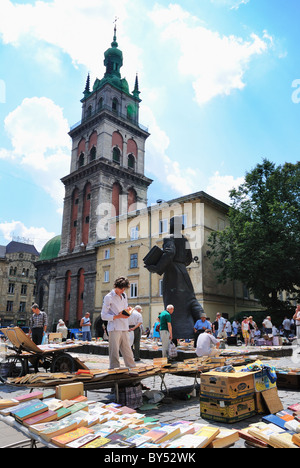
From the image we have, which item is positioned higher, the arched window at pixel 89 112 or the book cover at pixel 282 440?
the arched window at pixel 89 112

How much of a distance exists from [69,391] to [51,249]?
161ft

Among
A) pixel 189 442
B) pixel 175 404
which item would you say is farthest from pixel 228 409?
pixel 189 442

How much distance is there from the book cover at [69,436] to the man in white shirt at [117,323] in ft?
9.51

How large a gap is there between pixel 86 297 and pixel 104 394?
3228cm

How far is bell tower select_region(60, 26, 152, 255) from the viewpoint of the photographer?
137 feet

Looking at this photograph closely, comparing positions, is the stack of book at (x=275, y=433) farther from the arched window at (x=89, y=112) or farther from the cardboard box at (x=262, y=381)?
the arched window at (x=89, y=112)

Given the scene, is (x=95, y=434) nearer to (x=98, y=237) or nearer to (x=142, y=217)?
(x=142, y=217)

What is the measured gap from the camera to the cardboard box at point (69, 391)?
4.24 meters

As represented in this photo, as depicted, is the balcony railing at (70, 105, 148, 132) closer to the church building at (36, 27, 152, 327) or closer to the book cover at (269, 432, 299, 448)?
the church building at (36, 27, 152, 327)

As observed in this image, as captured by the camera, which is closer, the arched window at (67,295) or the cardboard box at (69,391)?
the cardboard box at (69,391)

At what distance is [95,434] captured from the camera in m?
3.08

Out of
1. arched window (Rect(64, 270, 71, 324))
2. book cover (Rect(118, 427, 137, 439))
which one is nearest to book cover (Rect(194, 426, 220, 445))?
book cover (Rect(118, 427, 137, 439))

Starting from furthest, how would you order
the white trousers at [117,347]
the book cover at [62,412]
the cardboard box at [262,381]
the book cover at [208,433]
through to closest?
the white trousers at [117,347] < the cardboard box at [262,381] < the book cover at [62,412] < the book cover at [208,433]

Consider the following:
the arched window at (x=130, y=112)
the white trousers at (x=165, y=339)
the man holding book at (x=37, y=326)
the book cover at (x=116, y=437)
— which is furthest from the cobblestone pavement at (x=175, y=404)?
the arched window at (x=130, y=112)
